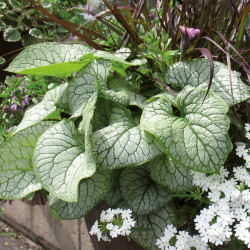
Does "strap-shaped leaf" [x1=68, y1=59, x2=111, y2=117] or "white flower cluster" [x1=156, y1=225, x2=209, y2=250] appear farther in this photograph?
"strap-shaped leaf" [x1=68, y1=59, x2=111, y2=117]

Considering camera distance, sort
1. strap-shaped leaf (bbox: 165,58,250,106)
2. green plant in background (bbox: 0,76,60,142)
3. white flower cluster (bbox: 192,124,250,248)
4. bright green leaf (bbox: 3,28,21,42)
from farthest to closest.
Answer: bright green leaf (bbox: 3,28,21,42), green plant in background (bbox: 0,76,60,142), strap-shaped leaf (bbox: 165,58,250,106), white flower cluster (bbox: 192,124,250,248)

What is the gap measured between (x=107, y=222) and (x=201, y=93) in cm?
38

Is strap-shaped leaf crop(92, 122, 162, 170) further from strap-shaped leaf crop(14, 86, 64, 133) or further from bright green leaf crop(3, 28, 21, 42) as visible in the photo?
bright green leaf crop(3, 28, 21, 42)

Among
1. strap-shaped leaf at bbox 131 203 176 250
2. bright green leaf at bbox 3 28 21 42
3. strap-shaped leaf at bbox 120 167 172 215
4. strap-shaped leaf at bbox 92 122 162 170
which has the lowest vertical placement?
strap-shaped leaf at bbox 131 203 176 250

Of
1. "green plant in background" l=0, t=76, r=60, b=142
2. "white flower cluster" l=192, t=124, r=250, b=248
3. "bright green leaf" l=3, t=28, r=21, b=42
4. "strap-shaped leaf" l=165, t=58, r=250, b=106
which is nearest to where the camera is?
"white flower cluster" l=192, t=124, r=250, b=248

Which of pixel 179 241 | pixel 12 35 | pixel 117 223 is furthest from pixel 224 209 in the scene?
pixel 12 35

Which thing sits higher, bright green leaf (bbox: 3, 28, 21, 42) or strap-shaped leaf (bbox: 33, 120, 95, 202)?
strap-shaped leaf (bbox: 33, 120, 95, 202)

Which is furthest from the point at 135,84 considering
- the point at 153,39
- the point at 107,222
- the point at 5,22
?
the point at 5,22

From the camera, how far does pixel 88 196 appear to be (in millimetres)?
800

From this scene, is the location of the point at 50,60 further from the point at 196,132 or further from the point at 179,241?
the point at 179,241

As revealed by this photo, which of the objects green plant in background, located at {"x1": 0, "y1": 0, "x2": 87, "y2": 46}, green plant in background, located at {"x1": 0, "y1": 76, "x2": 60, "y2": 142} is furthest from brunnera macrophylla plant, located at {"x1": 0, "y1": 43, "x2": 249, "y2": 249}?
green plant in background, located at {"x1": 0, "y1": 0, "x2": 87, "y2": 46}

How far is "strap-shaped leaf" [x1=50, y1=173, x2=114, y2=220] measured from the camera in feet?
2.61

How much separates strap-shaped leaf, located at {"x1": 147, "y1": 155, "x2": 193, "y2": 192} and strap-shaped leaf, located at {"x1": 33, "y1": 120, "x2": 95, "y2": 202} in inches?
7.3

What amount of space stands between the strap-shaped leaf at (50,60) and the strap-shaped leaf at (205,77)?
0.24 meters
